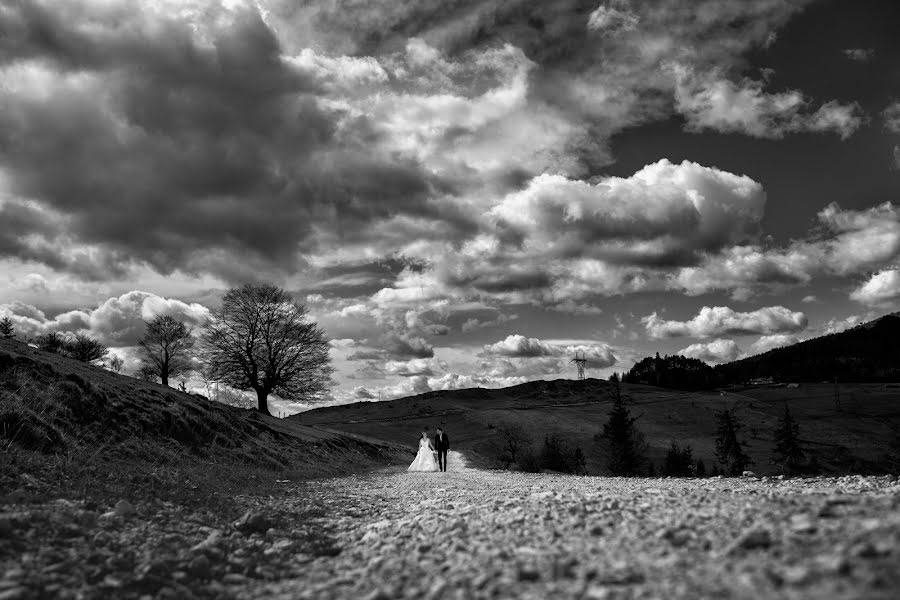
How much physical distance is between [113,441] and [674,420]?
460ft

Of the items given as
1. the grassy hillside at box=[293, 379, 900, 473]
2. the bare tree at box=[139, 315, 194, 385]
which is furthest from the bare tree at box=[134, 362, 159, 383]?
the grassy hillside at box=[293, 379, 900, 473]

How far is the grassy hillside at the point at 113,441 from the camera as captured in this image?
11.1 meters

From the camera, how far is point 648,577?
4148 mm

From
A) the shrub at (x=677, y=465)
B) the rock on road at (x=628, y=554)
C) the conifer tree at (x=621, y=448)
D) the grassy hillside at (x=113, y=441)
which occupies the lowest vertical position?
the shrub at (x=677, y=465)

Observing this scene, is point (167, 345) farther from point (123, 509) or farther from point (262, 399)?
point (123, 509)

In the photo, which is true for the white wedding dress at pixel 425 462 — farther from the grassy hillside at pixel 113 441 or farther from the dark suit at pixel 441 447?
the grassy hillside at pixel 113 441

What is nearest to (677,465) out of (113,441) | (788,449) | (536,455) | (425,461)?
(788,449)

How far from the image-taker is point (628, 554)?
4.84 m

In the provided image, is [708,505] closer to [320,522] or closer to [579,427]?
[320,522]


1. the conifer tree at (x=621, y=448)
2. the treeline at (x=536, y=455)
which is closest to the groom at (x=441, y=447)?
the treeline at (x=536, y=455)

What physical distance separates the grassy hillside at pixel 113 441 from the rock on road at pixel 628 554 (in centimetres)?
644

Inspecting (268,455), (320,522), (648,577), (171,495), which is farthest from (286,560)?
(268,455)

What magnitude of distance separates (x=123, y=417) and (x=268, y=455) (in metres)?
7.09

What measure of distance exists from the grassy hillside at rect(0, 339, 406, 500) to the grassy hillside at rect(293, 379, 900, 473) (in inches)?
2035
